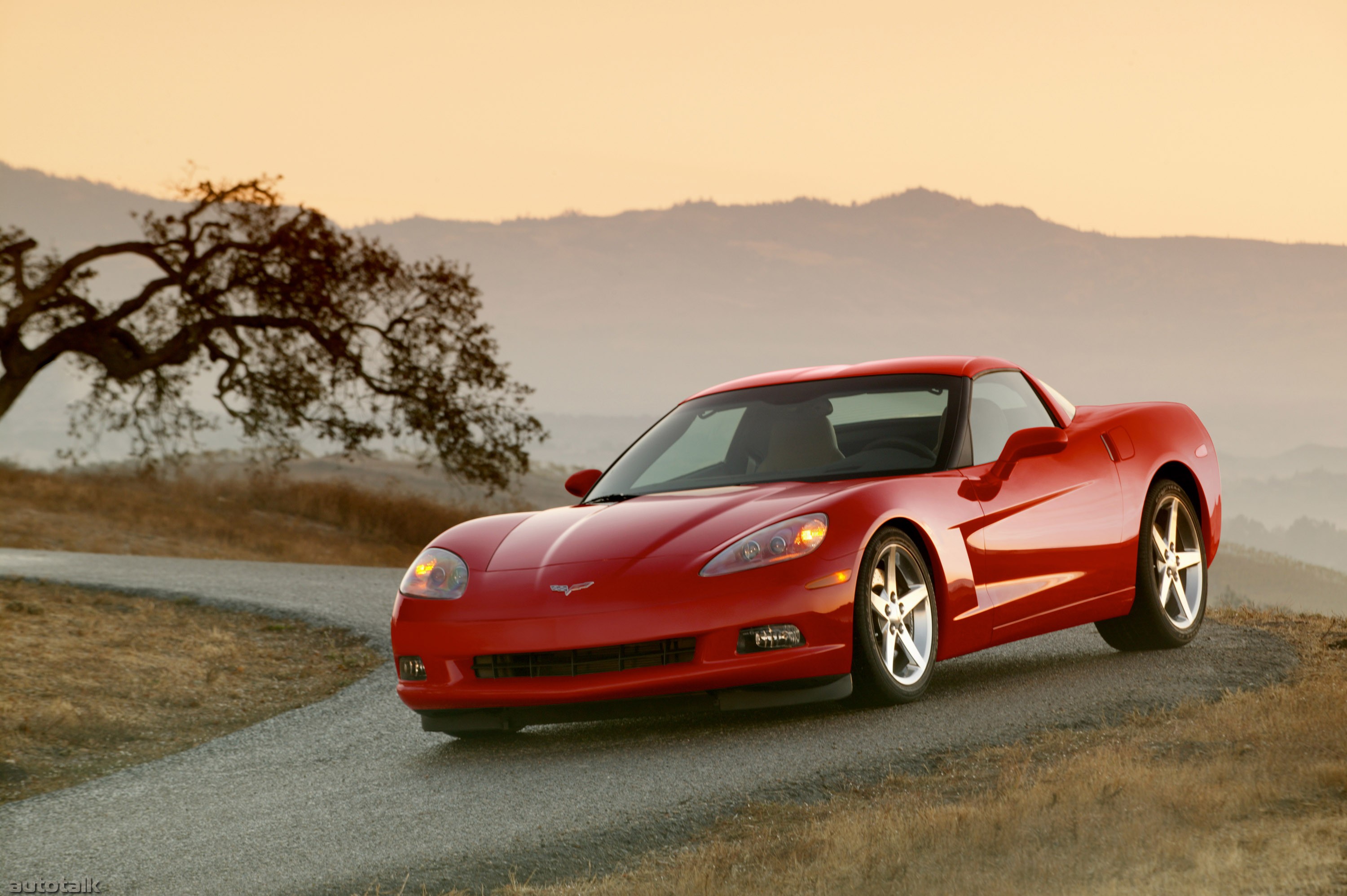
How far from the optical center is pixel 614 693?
5520mm

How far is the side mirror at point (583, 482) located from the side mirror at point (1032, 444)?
200 centimetres

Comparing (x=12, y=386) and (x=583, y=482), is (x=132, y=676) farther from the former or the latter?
(x=12, y=386)

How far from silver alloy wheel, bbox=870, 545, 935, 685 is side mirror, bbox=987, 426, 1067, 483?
2.59 feet

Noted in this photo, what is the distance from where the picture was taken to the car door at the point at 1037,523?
21.0 ft

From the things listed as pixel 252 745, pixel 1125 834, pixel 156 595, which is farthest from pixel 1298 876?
pixel 156 595

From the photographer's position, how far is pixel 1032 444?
21.2 feet

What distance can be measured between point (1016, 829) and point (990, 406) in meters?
3.39

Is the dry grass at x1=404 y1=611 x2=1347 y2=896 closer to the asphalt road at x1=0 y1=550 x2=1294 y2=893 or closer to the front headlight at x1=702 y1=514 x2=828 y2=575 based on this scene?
the asphalt road at x1=0 y1=550 x2=1294 y2=893

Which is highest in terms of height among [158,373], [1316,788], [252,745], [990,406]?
[158,373]

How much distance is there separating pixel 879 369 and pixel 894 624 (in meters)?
1.61

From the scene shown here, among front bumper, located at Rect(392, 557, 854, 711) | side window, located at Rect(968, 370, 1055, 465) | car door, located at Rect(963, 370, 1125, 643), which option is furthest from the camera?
side window, located at Rect(968, 370, 1055, 465)

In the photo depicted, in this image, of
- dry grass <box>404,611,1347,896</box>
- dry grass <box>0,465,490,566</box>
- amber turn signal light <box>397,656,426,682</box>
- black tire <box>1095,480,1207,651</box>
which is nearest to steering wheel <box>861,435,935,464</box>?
black tire <box>1095,480,1207,651</box>

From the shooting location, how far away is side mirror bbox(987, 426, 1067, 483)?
6.46 m

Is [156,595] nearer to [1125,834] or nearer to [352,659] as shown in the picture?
[352,659]
